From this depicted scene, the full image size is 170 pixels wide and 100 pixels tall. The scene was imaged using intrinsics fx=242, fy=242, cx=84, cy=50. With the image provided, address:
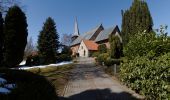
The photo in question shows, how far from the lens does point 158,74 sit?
1189 cm

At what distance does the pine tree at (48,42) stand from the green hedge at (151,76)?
29.9 meters

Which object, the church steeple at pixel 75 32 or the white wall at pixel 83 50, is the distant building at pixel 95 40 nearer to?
the white wall at pixel 83 50

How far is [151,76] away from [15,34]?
→ 61.6 feet

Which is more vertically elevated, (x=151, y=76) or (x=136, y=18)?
(x=136, y=18)

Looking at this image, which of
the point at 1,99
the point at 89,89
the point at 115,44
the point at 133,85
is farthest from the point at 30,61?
the point at 1,99

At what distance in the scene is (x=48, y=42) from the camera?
146 ft

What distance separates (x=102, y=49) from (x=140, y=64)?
1703 inches

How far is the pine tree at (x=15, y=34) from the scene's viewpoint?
87.2 feet

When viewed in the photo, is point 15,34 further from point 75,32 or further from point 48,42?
point 75,32

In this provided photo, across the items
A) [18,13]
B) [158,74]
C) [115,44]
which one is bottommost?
[158,74]

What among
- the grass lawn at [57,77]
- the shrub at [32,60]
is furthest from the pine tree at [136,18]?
the shrub at [32,60]

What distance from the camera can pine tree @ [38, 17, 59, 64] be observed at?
43.3m

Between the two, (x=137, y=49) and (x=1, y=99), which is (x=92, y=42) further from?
(x=1, y=99)

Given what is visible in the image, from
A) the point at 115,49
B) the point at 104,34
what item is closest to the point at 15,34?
the point at 115,49
